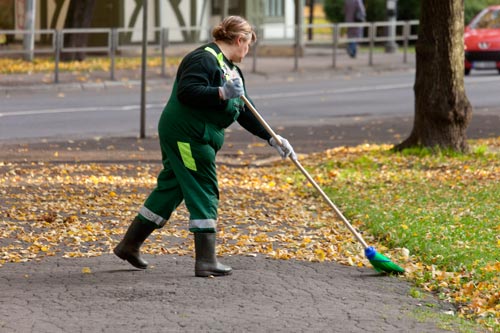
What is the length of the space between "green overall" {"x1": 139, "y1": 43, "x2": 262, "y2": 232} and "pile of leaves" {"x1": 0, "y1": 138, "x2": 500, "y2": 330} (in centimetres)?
97

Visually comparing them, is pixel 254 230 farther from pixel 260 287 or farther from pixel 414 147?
pixel 414 147

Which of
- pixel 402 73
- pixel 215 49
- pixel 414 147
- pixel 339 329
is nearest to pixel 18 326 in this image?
pixel 339 329

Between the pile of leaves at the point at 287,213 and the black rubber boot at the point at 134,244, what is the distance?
645 mm

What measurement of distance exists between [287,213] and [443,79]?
160 inches

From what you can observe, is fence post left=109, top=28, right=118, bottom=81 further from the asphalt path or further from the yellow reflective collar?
the yellow reflective collar

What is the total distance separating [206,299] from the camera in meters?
6.75

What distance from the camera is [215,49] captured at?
7.33 metres

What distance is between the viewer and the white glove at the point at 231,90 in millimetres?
7121

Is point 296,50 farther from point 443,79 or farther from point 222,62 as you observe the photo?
point 222,62

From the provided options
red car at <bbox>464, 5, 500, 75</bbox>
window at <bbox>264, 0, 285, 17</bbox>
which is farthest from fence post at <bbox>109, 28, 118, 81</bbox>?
window at <bbox>264, 0, 285, 17</bbox>

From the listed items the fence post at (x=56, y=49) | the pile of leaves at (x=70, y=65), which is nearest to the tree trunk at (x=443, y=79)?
the fence post at (x=56, y=49)

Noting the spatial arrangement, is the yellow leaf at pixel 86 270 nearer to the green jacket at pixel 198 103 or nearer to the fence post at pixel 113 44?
the green jacket at pixel 198 103

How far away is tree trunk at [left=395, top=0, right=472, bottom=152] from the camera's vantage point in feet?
44.4

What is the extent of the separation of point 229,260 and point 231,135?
8.69m
